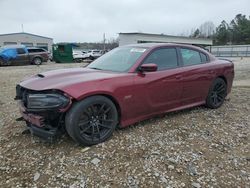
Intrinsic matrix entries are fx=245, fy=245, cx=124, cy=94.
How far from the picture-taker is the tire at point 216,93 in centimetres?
523

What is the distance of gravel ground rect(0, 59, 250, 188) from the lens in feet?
9.17

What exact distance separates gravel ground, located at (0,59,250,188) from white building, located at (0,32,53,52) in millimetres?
43978

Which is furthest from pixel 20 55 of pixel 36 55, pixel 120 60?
pixel 120 60

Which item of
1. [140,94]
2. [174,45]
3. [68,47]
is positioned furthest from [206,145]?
[68,47]

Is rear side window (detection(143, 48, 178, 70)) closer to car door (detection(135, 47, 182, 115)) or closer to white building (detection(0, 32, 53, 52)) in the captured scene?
car door (detection(135, 47, 182, 115))

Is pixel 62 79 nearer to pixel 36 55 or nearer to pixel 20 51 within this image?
pixel 20 51

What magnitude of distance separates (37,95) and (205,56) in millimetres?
3589

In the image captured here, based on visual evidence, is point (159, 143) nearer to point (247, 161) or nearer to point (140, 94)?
point (140, 94)

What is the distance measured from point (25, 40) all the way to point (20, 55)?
90.0ft

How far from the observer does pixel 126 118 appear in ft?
12.5

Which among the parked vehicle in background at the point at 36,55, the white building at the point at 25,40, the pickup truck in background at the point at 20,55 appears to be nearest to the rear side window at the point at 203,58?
the pickup truck in background at the point at 20,55

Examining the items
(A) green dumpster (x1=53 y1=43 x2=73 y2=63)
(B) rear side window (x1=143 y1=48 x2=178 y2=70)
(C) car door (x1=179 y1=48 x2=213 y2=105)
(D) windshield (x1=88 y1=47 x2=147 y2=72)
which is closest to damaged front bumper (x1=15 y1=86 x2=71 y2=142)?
(D) windshield (x1=88 y1=47 x2=147 y2=72)

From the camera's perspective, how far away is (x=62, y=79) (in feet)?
11.4

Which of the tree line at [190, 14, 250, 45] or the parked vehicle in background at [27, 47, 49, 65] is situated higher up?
the tree line at [190, 14, 250, 45]
